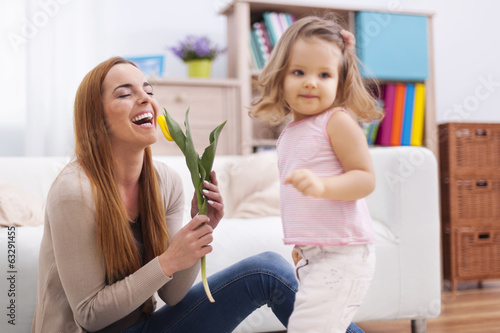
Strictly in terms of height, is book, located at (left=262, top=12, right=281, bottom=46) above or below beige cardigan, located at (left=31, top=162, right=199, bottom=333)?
above

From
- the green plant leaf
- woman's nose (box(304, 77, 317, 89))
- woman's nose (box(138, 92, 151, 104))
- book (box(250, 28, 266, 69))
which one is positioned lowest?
the green plant leaf

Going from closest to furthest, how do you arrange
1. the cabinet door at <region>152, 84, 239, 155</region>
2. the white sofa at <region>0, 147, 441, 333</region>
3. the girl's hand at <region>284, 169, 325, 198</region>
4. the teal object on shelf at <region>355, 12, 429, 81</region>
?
1. the girl's hand at <region>284, 169, 325, 198</region>
2. the white sofa at <region>0, 147, 441, 333</region>
3. the cabinet door at <region>152, 84, 239, 155</region>
4. the teal object on shelf at <region>355, 12, 429, 81</region>

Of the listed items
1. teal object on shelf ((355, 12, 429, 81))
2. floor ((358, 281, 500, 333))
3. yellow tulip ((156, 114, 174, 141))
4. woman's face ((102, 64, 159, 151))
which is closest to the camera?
yellow tulip ((156, 114, 174, 141))

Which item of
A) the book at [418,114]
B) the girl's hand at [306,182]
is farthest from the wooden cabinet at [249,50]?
the girl's hand at [306,182]

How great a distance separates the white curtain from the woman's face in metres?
1.57

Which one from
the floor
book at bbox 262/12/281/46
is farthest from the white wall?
the floor

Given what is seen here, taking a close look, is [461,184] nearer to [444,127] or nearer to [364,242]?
[444,127]

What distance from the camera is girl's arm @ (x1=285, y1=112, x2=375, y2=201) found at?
730 millimetres

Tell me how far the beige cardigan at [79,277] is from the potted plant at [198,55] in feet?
5.10

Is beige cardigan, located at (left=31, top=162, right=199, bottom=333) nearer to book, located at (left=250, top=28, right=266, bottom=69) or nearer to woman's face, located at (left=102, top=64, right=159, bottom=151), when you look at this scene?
woman's face, located at (left=102, top=64, right=159, bottom=151)

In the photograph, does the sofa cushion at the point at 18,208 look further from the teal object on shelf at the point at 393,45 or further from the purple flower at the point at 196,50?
the teal object on shelf at the point at 393,45

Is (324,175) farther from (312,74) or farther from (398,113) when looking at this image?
(398,113)

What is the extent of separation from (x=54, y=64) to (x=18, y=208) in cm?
114

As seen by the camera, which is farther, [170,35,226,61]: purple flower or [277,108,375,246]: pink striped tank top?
[170,35,226,61]: purple flower
